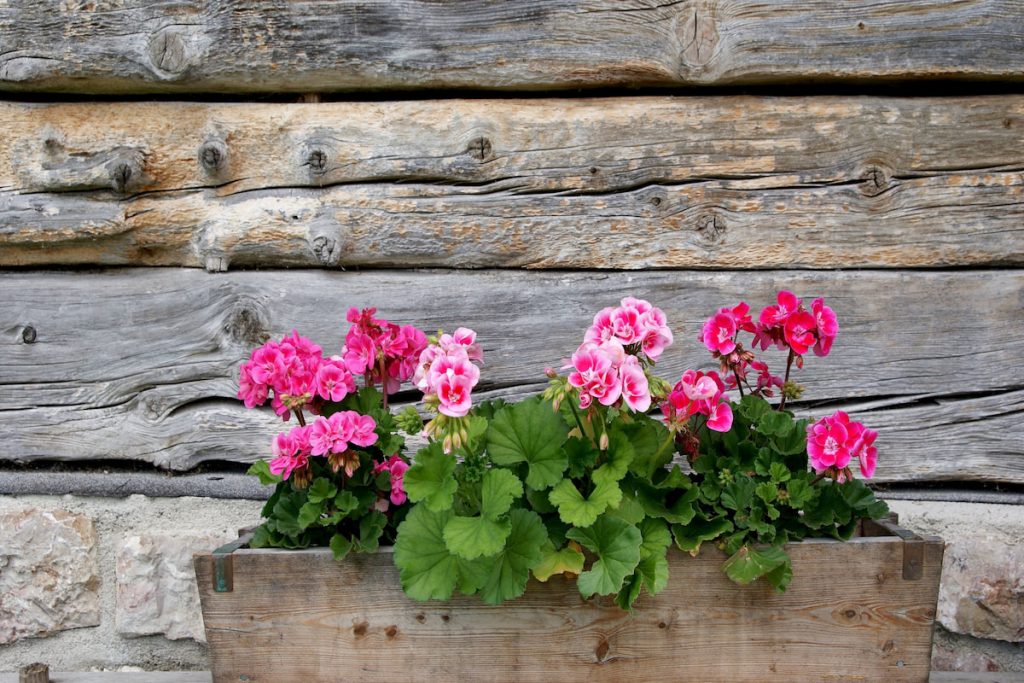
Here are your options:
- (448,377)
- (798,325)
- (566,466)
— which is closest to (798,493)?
(798,325)

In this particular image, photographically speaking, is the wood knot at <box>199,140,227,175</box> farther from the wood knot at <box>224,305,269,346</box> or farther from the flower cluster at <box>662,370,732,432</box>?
the flower cluster at <box>662,370,732,432</box>

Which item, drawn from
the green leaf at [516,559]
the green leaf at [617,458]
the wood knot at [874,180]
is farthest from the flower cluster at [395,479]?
the wood knot at [874,180]

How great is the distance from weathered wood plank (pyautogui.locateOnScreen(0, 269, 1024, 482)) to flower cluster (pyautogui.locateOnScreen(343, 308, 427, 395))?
0.32m

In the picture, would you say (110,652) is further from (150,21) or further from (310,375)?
(150,21)

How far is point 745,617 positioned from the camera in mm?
1537

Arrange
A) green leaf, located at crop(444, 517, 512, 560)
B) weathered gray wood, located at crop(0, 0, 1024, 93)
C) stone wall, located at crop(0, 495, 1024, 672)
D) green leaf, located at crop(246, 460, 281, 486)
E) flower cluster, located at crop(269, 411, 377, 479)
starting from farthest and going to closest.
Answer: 1. stone wall, located at crop(0, 495, 1024, 672)
2. weathered gray wood, located at crop(0, 0, 1024, 93)
3. green leaf, located at crop(246, 460, 281, 486)
4. flower cluster, located at crop(269, 411, 377, 479)
5. green leaf, located at crop(444, 517, 512, 560)

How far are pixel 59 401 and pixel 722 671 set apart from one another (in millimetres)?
1477

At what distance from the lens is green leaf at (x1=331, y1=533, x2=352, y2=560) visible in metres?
1.51

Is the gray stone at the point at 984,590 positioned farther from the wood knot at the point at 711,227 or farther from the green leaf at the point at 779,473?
the wood knot at the point at 711,227

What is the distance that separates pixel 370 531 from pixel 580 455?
0.36 m

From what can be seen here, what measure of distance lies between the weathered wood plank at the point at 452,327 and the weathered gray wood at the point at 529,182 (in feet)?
0.17

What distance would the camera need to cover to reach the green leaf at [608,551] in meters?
1.41

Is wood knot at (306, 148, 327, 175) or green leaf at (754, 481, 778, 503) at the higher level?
wood knot at (306, 148, 327, 175)

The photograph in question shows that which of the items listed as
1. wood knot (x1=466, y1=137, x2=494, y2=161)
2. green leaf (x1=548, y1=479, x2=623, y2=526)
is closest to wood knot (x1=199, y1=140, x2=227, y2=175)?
wood knot (x1=466, y1=137, x2=494, y2=161)
